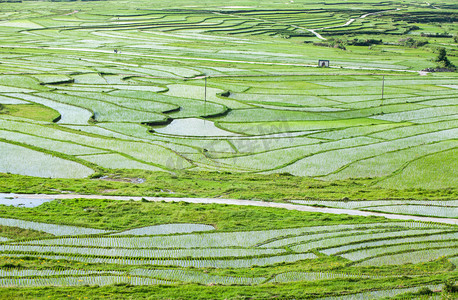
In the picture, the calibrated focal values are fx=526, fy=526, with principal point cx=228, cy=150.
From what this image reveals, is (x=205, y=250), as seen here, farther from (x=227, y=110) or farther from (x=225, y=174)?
(x=227, y=110)

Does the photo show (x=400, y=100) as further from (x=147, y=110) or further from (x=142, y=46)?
(x=142, y=46)

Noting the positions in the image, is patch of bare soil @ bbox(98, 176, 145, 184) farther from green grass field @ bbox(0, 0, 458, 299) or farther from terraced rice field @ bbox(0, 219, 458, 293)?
terraced rice field @ bbox(0, 219, 458, 293)

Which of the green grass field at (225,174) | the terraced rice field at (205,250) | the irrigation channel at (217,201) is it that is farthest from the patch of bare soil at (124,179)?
the terraced rice field at (205,250)

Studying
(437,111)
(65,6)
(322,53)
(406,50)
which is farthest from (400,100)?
(65,6)

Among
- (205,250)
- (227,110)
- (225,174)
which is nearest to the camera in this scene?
(205,250)

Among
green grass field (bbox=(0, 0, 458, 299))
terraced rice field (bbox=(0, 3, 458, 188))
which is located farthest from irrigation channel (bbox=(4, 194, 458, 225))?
terraced rice field (bbox=(0, 3, 458, 188))

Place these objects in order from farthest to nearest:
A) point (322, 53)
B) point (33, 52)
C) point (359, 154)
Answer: point (322, 53) → point (33, 52) → point (359, 154)

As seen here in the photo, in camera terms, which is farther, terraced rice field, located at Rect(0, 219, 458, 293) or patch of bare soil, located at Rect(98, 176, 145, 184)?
patch of bare soil, located at Rect(98, 176, 145, 184)

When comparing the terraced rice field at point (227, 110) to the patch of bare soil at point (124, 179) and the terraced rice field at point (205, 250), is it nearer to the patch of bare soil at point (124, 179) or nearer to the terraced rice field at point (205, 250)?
the patch of bare soil at point (124, 179)

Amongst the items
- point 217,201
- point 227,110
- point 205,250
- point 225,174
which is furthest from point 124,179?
point 227,110
